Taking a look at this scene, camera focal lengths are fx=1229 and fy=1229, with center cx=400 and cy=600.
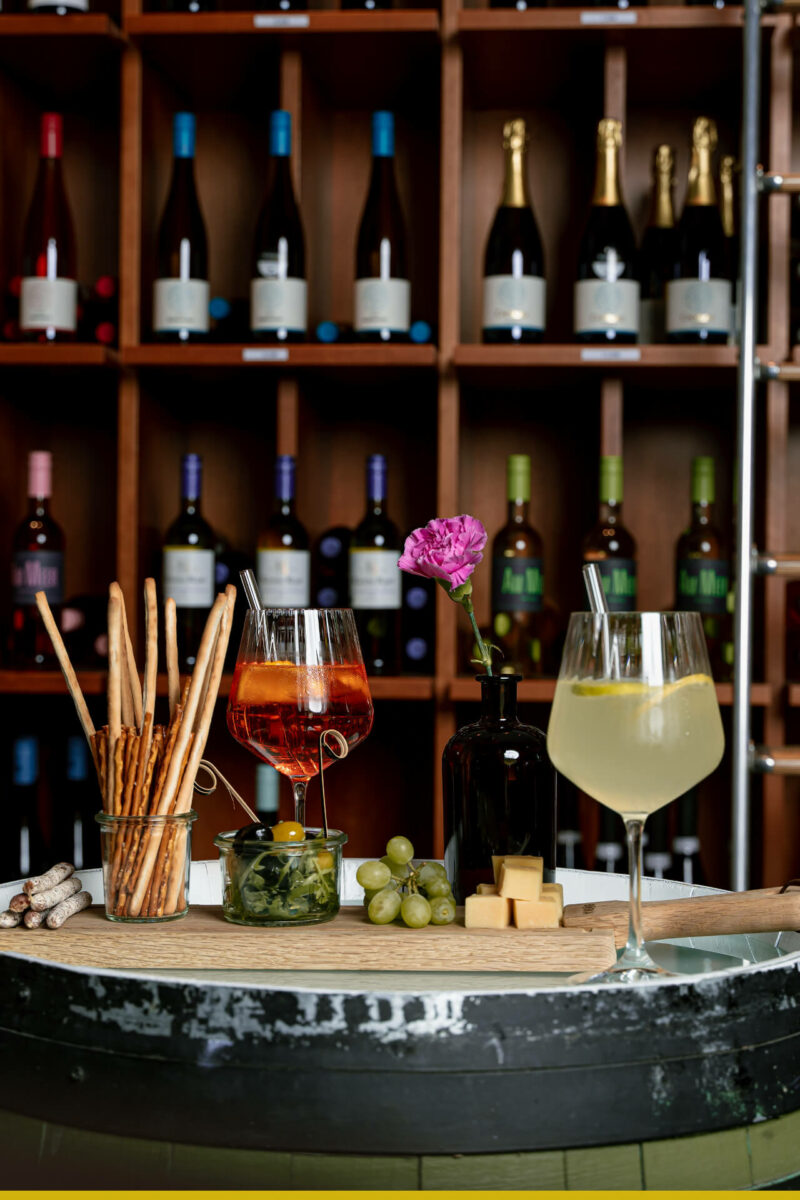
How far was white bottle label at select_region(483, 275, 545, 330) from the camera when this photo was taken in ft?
5.53

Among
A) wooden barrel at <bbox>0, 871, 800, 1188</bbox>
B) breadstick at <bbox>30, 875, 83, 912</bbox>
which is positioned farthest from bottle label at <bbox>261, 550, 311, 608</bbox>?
wooden barrel at <bbox>0, 871, 800, 1188</bbox>

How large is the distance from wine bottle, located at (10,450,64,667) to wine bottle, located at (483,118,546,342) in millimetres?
659

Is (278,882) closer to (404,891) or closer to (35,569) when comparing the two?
(404,891)

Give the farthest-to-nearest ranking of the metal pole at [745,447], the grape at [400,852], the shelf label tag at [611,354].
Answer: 1. the shelf label tag at [611,354]
2. the metal pole at [745,447]
3. the grape at [400,852]

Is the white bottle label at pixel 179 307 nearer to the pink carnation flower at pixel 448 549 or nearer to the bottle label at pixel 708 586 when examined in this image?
the bottle label at pixel 708 586

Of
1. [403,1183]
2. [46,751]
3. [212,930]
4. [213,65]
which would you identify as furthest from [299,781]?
[213,65]

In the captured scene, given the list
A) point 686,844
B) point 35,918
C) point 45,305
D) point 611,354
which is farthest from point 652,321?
point 35,918

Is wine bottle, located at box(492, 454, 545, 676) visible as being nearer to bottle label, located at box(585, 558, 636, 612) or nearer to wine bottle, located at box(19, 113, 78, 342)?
bottle label, located at box(585, 558, 636, 612)

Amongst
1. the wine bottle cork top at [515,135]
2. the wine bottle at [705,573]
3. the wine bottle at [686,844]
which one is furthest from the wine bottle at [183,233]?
the wine bottle at [686,844]

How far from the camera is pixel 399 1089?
0.45 meters

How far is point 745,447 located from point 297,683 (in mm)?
982

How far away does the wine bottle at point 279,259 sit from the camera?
67.3 inches

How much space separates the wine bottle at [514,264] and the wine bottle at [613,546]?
0.72 ft

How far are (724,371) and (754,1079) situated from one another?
4.35 feet
